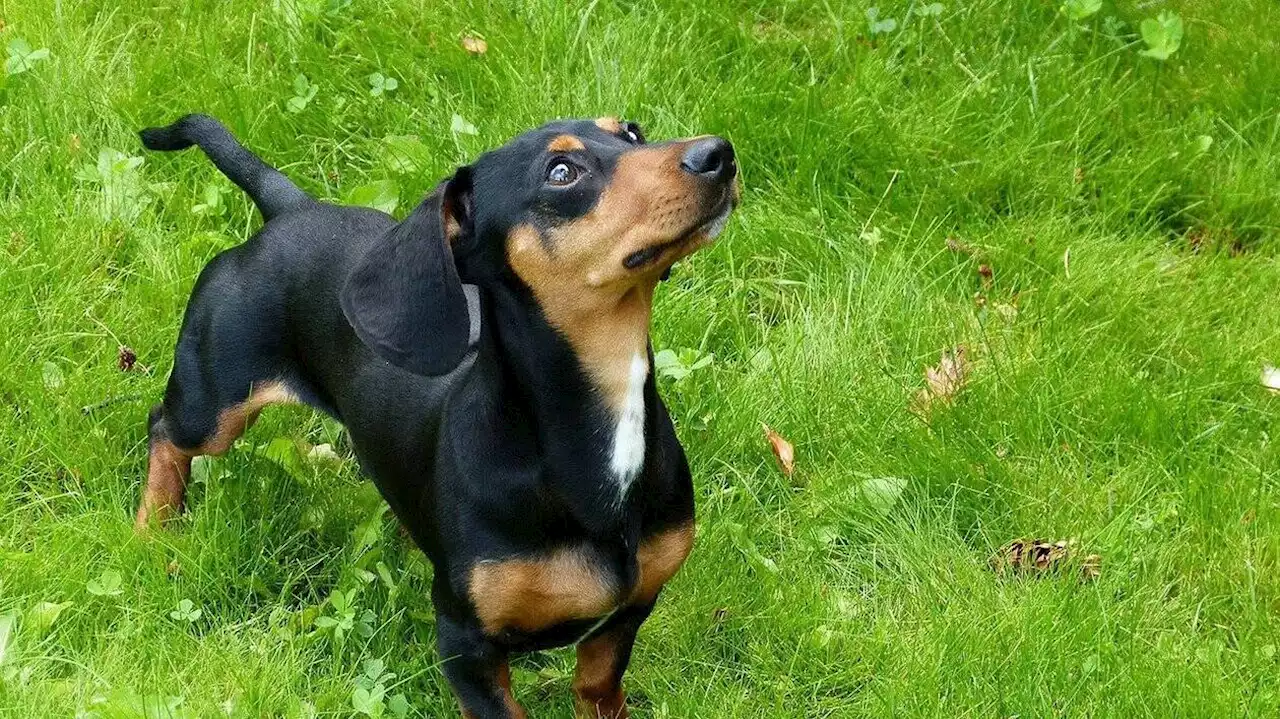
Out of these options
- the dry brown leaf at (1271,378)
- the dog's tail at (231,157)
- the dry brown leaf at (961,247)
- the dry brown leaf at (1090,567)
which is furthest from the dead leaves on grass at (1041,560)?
the dog's tail at (231,157)

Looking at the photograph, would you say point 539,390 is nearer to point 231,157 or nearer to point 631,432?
point 631,432

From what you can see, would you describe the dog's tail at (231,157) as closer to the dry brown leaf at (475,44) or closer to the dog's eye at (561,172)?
the dog's eye at (561,172)

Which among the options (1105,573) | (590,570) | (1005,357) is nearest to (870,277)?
(1005,357)

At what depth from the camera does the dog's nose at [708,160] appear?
2.91 metres

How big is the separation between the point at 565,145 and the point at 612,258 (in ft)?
0.92

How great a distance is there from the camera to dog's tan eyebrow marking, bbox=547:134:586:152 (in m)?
3.08

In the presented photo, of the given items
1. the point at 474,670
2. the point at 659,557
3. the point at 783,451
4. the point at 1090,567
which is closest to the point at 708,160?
the point at 659,557

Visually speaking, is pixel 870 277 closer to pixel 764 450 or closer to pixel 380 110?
pixel 764 450

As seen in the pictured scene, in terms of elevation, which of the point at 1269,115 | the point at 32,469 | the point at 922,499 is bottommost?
the point at 32,469

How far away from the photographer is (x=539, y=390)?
312cm

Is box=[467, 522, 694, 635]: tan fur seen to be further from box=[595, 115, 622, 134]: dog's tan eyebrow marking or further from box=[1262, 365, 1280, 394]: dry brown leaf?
box=[1262, 365, 1280, 394]: dry brown leaf

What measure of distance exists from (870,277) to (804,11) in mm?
1362

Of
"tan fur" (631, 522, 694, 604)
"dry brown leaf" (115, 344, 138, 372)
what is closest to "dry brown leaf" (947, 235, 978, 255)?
"tan fur" (631, 522, 694, 604)

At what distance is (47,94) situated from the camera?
17.1ft
